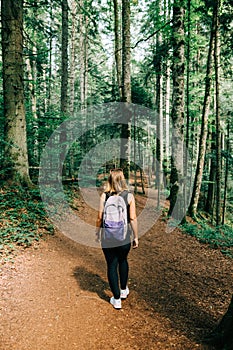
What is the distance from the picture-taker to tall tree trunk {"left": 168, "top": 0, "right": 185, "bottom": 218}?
10391 mm

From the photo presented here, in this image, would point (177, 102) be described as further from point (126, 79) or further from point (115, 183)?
point (115, 183)

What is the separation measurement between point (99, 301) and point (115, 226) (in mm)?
1427

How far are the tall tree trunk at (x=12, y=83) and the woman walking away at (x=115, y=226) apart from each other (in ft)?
15.6

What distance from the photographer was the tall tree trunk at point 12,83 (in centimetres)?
810

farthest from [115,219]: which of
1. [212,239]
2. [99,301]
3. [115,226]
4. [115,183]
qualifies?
[212,239]

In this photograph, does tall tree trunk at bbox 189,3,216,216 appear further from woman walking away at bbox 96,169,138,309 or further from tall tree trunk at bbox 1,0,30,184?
woman walking away at bbox 96,169,138,309

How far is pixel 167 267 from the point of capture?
6.68 metres

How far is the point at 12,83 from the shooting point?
8156mm

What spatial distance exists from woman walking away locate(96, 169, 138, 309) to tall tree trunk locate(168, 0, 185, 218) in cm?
695

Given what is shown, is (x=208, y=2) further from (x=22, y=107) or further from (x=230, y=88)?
(x=230, y=88)

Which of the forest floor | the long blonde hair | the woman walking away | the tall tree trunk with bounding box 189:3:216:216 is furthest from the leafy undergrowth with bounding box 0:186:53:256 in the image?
the tall tree trunk with bounding box 189:3:216:216

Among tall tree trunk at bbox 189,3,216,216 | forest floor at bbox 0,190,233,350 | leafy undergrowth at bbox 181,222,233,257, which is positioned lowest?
leafy undergrowth at bbox 181,222,233,257

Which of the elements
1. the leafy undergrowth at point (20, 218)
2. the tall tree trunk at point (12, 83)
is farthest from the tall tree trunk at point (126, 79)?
the tall tree trunk at point (12, 83)

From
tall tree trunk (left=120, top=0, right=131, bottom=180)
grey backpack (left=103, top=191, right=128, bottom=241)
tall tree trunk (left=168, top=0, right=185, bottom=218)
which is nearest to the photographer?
grey backpack (left=103, top=191, right=128, bottom=241)
